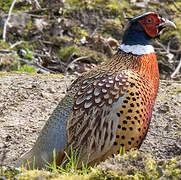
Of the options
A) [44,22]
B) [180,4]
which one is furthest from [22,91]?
[180,4]

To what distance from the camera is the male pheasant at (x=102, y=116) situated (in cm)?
341

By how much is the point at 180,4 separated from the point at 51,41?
3298 mm

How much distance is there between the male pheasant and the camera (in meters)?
3.41

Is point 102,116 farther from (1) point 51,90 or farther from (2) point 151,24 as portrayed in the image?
→ (1) point 51,90

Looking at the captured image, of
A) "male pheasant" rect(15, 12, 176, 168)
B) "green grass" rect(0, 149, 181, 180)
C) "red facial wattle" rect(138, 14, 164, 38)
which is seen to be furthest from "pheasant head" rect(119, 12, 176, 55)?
"green grass" rect(0, 149, 181, 180)

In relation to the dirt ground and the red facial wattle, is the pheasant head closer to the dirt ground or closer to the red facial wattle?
the red facial wattle

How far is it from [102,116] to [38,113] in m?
1.81

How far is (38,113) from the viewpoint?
201 inches

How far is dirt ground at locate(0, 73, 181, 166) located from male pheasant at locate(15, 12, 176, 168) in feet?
2.51

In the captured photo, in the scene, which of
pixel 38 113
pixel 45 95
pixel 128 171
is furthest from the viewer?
pixel 45 95

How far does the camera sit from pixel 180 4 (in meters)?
9.79

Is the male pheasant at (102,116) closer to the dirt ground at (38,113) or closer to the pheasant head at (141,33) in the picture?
the pheasant head at (141,33)

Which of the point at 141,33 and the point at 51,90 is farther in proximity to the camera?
the point at 51,90

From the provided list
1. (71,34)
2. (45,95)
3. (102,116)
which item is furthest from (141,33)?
(71,34)
